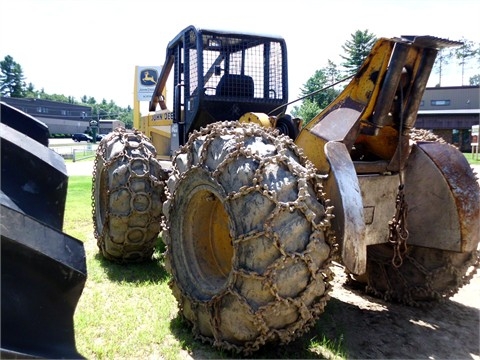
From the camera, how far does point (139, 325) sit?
362cm

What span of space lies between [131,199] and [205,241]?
1493mm

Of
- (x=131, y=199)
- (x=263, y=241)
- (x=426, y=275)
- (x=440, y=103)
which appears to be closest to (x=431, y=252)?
(x=426, y=275)

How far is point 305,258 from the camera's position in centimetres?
272

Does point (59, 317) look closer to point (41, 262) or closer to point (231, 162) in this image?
point (41, 262)

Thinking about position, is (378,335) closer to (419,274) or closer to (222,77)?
(419,274)

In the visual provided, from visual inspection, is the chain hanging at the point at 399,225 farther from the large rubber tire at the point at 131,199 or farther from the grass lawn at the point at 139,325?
the large rubber tire at the point at 131,199

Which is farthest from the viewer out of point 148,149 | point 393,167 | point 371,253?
point 148,149

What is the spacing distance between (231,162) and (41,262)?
1639 millimetres

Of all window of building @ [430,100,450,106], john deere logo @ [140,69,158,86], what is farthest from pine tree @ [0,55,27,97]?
john deere logo @ [140,69,158,86]

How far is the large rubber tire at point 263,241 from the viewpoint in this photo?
2.73 metres

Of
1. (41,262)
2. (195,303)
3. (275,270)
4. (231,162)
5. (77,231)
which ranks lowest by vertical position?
(77,231)

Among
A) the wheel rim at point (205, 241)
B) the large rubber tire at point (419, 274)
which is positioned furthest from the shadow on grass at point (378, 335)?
the wheel rim at point (205, 241)

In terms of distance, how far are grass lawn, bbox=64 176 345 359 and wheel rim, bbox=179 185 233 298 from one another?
441 millimetres

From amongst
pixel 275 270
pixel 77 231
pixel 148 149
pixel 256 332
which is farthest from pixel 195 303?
pixel 77 231
